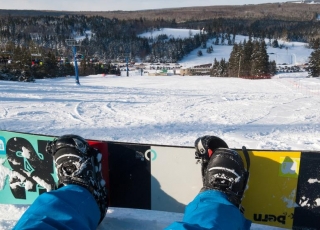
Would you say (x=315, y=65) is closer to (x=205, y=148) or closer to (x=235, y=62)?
(x=235, y=62)

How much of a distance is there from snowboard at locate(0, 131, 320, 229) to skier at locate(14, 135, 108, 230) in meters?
0.26

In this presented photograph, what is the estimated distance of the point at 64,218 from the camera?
161cm

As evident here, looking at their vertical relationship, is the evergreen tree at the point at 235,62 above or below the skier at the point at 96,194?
below

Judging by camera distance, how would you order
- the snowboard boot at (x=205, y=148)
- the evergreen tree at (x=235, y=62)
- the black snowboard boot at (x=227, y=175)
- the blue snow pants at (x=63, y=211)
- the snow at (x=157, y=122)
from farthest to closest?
the evergreen tree at (x=235, y=62), the snow at (x=157, y=122), the snowboard boot at (x=205, y=148), the black snowboard boot at (x=227, y=175), the blue snow pants at (x=63, y=211)

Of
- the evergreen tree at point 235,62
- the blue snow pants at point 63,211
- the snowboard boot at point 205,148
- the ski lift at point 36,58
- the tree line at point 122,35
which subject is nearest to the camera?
the blue snow pants at point 63,211

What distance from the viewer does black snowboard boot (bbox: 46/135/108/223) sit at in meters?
2.17

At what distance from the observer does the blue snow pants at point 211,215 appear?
1.55 metres

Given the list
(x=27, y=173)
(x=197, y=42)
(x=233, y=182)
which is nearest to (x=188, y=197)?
(x=233, y=182)

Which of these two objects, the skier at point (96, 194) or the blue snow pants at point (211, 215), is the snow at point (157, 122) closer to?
the skier at point (96, 194)

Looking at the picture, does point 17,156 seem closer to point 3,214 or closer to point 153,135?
point 3,214

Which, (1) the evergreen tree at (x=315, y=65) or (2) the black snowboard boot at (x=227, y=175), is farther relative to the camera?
(1) the evergreen tree at (x=315, y=65)

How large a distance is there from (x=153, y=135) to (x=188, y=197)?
3062mm

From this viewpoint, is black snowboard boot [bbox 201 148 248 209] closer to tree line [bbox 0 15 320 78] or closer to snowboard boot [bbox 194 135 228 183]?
snowboard boot [bbox 194 135 228 183]

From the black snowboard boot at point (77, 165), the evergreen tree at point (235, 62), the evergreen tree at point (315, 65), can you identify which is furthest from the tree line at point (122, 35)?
the black snowboard boot at point (77, 165)
